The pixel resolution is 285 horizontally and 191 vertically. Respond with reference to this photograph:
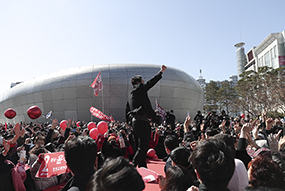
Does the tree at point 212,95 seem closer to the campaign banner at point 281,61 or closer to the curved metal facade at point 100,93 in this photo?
the campaign banner at point 281,61

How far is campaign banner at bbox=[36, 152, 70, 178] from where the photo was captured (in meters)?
3.37

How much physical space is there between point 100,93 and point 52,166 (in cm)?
2613

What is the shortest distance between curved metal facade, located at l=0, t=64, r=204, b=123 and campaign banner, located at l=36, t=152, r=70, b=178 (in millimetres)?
23957

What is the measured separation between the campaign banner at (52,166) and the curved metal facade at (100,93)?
78.6 feet

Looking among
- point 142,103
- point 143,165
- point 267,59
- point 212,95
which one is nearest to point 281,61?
point 267,59

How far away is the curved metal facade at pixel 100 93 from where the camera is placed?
29.3 m

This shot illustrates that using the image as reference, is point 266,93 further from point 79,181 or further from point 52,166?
point 79,181

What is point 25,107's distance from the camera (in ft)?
110

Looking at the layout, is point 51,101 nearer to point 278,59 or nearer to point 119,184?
point 119,184

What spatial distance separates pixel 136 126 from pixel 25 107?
34.4m

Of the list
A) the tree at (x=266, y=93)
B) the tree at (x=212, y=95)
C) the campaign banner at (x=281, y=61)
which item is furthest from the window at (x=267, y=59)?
the tree at (x=266, y=93)

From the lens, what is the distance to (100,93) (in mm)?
29188

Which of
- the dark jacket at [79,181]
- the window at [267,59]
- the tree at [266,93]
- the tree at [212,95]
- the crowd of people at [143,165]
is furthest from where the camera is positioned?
the window at [267,59]

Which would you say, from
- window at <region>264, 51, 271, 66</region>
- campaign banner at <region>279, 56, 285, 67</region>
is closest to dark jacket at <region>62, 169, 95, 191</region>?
campaign banner at <region>279, 56, 285, 67</region>
